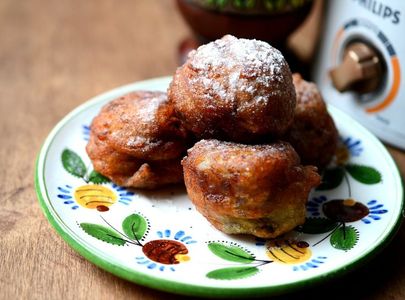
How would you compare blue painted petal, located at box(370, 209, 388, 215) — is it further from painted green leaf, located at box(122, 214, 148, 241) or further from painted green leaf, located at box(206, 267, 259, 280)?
painted green leaf, located at box(122, 214, 148, 241)

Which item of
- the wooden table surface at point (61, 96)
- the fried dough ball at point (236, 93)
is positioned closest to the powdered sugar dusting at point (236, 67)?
the fried dough ball at point (236, 93)

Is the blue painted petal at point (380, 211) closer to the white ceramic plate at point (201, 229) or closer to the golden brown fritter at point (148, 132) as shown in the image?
the white ceramic plate at point (201, 229)

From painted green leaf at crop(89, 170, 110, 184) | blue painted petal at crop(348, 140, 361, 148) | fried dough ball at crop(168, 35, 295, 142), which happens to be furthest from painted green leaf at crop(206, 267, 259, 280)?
blue painted petal at crop(348, 140, 361, 148)

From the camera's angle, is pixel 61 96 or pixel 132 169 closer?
pixel 132 169

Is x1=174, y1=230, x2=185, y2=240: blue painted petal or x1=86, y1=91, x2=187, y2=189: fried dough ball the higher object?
x1=86, y1=91, x2=187, y2=189: fried dough ball

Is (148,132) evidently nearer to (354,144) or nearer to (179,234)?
(179,234)

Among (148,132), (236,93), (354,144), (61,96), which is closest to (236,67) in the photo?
(236,93)
